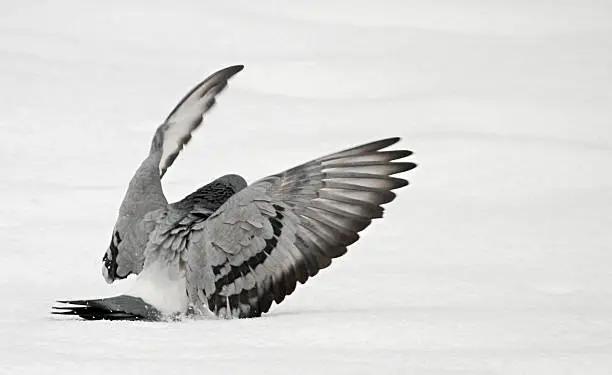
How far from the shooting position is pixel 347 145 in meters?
6.48

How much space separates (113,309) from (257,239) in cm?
44

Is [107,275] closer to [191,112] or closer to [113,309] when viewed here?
[113,309]

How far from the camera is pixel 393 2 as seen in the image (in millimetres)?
10227

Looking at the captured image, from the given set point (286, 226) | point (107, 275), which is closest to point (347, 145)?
point (107, 275)

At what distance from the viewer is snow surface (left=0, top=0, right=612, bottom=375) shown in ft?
11.2

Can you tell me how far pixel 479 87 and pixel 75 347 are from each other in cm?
469

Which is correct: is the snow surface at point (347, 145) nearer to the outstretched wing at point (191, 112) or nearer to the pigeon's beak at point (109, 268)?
the pigeon's beak at point (109, 268)

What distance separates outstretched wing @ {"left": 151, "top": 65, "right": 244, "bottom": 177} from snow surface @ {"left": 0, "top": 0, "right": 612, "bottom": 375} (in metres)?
0.45

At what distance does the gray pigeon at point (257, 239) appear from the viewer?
12.3ft

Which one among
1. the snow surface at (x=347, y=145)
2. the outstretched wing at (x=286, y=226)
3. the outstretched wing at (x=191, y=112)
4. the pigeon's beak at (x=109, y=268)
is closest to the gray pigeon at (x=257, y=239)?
the outstretched wing at (x=286, y=226)

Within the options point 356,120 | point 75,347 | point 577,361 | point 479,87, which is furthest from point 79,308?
point 479,87

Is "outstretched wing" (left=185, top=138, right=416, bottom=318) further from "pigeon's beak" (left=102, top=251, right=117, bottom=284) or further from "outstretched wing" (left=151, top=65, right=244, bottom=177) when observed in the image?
"outstretched wing" (left=151, top=65, right=244, bottom=177)

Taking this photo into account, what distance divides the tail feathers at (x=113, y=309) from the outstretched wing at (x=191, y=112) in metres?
0.84

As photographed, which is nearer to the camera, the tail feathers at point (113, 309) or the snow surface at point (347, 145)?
the snow surface at point (347, 145)
